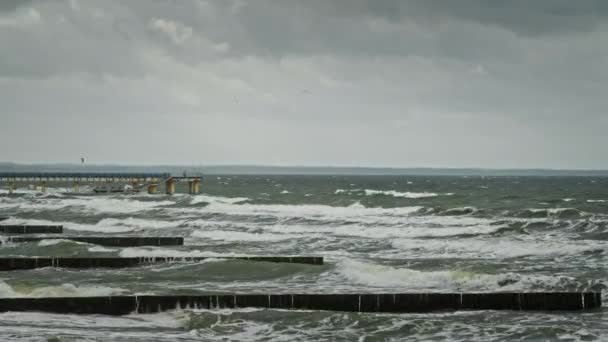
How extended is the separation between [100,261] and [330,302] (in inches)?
350

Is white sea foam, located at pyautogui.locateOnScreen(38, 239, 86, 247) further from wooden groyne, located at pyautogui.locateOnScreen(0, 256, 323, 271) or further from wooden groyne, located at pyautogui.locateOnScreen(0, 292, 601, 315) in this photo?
wooden groyne, located at pyautogui.locateOnScreen(0, 292, 601, 315)

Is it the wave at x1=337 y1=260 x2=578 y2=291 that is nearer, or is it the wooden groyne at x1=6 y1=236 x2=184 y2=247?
the wave at x1=337 y1=260 x2=578 y2=291

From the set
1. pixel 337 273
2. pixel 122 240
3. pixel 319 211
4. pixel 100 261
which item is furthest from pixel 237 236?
pixel 319 211

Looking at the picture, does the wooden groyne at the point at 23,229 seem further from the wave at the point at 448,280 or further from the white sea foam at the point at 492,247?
the wave at the point at 448,280

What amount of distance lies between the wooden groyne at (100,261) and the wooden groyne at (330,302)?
22.8 ft

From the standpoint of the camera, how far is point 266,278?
69.6 feet

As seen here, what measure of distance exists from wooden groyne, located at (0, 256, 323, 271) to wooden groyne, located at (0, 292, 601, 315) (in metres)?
6.96

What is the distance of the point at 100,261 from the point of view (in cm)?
2284

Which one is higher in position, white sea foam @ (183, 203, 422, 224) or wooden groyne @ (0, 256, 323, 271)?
wooden groyne @ (0, 256, 323, 271)

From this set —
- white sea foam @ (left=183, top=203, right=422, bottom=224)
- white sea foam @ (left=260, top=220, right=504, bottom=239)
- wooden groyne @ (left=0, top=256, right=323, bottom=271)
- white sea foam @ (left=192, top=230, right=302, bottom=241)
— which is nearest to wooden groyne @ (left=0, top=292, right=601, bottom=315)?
wooden groyne @ (left=0, top=256, right=323, bottom=271)

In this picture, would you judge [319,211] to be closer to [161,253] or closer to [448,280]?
[161,253]

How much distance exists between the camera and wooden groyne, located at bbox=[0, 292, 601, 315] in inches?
614

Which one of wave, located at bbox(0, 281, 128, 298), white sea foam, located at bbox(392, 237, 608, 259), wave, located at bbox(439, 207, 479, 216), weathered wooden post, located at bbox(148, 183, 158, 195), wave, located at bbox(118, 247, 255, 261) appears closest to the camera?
wave, located at bbox(0, 281, 128, 298)

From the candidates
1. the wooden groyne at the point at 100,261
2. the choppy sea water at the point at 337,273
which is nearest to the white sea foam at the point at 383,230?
the choppy sea water at the point at 337,273
